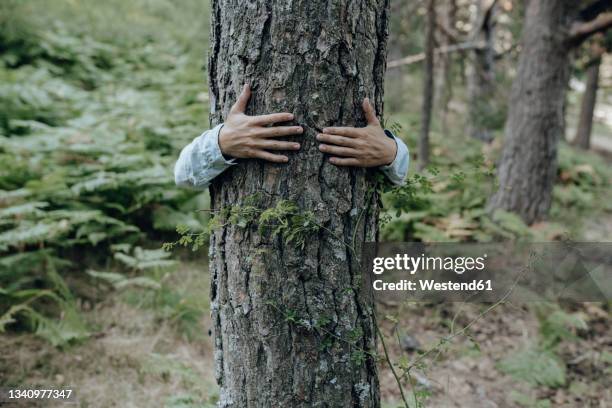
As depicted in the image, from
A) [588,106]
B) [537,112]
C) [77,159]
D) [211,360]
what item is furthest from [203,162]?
[588,106]

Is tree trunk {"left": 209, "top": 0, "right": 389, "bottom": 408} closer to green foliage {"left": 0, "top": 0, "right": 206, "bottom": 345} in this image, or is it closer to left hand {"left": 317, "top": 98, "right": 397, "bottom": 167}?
left hand {"left": 317, "top": 98, "right": 397, "bottom": 167}

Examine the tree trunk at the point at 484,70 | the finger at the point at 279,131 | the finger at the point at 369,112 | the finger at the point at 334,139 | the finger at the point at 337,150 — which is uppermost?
the tree trunk at the point at 484,70

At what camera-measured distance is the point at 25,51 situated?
8.41 meters

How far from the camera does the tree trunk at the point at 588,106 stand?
13495mm

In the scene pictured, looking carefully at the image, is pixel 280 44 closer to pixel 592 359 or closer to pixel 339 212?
pixel 339 212

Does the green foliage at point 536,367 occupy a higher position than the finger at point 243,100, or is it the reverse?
the finger at point 243,100

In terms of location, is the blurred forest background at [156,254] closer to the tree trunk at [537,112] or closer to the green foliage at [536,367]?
the green foliage at [536,367]

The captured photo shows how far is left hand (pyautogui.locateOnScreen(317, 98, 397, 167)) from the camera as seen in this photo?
179cm

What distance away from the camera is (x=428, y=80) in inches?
255

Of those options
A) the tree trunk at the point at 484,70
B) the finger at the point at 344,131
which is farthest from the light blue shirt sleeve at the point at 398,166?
the tree trunk at the point at 484,70

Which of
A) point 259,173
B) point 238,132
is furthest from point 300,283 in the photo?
point 238,132

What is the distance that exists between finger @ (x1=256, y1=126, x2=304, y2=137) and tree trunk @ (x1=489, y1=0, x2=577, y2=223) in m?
4.84

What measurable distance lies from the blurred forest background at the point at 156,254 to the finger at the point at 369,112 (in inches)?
16.1

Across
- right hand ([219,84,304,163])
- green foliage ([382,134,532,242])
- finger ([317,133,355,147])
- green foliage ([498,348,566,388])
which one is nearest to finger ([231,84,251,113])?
right hand ([219,84,304,163])
